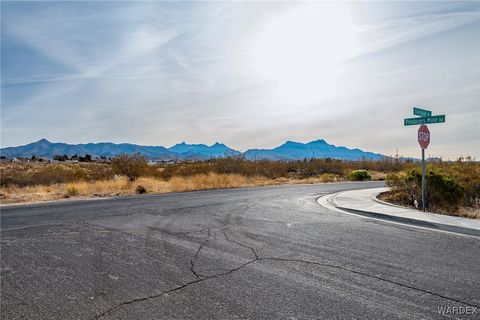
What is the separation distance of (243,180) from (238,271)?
2631cm

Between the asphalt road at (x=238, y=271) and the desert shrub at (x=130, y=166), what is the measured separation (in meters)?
21.7

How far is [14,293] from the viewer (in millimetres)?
5438

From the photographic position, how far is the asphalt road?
4.68 m

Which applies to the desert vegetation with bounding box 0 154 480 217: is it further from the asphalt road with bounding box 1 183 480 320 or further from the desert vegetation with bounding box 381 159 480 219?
the asphalt road with bounding box 1 183 480 320

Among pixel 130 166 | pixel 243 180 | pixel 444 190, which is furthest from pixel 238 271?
pixel 130 166

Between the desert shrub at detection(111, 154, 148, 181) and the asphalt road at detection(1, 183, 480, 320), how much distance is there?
71.0 feet

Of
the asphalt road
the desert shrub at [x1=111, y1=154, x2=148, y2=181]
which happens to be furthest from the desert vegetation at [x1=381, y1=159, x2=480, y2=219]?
the desert shrub at [x1=111, y1=154, x2=148, y2=181]

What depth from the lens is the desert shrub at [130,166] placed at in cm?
3225

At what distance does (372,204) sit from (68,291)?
1117 centimetres

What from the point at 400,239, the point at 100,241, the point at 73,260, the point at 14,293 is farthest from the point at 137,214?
the point at 400,239

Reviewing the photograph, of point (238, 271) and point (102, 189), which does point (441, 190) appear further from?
point (102, 189)

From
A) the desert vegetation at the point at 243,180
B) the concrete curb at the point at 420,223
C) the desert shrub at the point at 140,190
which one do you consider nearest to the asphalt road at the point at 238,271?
the concrete curb at the point at 420,223

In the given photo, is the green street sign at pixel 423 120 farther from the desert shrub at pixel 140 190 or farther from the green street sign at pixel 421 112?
the desert shrub at pixel 140 190

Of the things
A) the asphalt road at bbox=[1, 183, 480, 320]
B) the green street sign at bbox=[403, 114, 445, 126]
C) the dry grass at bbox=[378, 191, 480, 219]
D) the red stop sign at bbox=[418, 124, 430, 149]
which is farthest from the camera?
the red stop sign at bbox=[418, 124, 430, 149]
